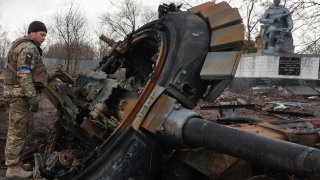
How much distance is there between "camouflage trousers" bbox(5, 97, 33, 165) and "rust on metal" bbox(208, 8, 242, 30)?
2.43 metres

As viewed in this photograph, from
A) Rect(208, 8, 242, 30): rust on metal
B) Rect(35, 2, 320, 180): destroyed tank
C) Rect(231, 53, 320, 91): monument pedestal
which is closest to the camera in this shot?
Rect(35, 2, 320, 180): destroyed tank

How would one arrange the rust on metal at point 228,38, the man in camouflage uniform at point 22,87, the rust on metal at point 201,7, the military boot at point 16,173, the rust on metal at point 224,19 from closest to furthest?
the rust on metal at point 228,38 < the rust on metal at point 224,19 < the rust on metal at point 201,7 < the military boot at point 16,173 < the man in camouflage uniform at point 22,87

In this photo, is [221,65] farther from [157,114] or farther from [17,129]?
[17,129]

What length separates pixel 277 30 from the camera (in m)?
18.9

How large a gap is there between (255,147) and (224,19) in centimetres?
200

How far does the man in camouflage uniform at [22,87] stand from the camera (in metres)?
5.10

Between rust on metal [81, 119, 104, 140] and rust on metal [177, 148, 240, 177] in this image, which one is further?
rust on metal [81, 119, 104, 140]

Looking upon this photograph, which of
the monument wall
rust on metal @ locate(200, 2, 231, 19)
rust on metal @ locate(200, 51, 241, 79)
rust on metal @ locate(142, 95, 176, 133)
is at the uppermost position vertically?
rust on metal @ locate(200, 2, 231, 19)

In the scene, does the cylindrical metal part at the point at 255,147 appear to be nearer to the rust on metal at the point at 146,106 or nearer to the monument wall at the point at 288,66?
the rust on metal at the point at 146,106

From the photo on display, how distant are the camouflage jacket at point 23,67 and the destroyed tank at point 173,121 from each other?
1.62 feet

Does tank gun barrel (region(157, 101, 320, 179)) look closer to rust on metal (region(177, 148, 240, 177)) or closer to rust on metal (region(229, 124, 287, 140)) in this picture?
rust on metal (region(177, 148, 240, 177))

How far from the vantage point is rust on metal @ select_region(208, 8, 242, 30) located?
4465 millimetres

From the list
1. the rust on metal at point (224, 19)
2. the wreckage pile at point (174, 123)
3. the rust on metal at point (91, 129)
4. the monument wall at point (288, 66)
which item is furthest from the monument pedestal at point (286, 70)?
the rust on metal at point (91, 129)

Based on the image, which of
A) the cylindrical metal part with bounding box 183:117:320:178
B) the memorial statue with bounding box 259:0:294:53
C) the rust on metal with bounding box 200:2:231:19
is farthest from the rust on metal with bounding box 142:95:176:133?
the memorial statue with bounding box 259:0:294:53
